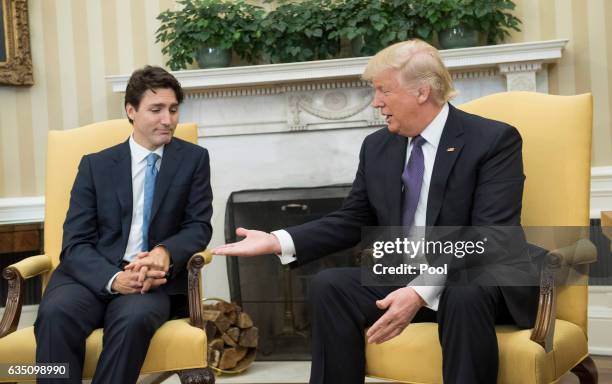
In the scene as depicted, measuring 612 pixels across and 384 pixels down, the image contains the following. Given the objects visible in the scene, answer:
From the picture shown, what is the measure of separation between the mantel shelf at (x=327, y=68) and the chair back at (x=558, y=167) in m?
1.28

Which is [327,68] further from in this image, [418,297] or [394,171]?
[418,297]

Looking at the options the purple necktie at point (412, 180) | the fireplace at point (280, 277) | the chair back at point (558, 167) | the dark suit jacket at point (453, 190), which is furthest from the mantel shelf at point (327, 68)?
the purple necktie at point (412, 180)

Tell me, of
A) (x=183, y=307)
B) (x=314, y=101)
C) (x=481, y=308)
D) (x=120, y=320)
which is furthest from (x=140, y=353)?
(x=314, y=101)

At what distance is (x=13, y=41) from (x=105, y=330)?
2.64 metres

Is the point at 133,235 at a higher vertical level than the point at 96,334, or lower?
higher

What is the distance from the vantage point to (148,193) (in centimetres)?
275

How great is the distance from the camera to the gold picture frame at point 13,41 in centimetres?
436

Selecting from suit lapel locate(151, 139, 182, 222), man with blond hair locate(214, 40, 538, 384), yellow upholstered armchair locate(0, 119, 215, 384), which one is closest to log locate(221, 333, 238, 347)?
yellow upholstered armchair locate(0, 119, 215, 384)

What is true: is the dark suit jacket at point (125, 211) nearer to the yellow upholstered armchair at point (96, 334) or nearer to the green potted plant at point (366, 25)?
the yellow upholstered armchair at point (96, 334)

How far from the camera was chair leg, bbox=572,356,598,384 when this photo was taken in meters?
2.33

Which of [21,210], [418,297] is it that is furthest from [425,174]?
[21,210]

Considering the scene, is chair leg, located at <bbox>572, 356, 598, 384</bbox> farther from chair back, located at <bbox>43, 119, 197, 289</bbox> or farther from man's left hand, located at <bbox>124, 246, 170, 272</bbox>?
chair back, located at <bbox>43, 119, 197, 289</bbox>

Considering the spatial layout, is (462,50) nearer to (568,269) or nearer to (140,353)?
(568,269)

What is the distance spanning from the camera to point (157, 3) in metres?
4.45
